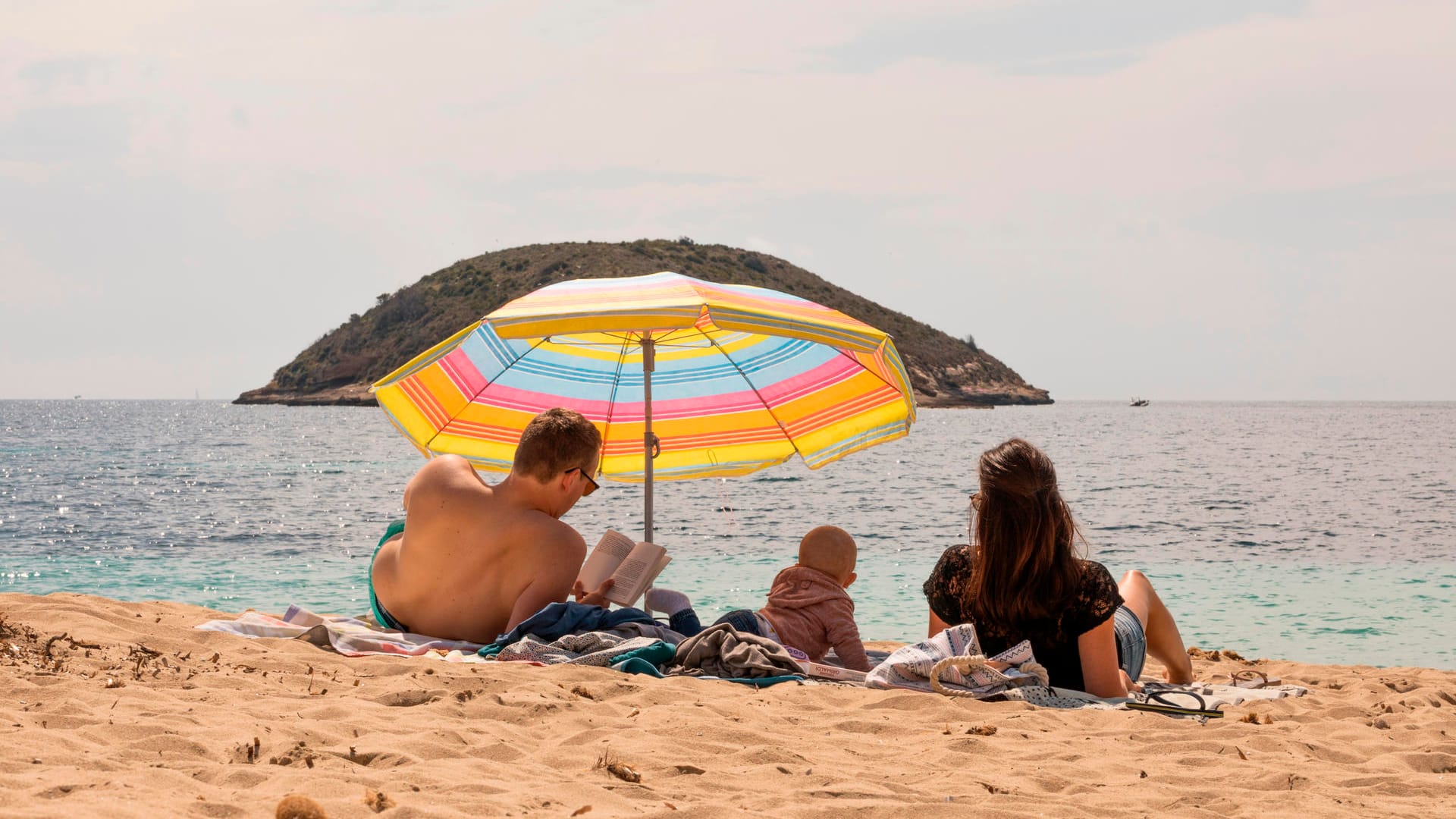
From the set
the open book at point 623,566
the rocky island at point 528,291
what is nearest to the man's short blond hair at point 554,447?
the open book at point 623,566

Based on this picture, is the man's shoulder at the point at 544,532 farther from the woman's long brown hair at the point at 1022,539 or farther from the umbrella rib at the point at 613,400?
the umbrella rib at the point at 613,400

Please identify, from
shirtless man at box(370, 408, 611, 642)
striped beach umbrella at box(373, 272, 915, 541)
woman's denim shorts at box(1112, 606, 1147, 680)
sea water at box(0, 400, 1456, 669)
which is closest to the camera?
woman's denim shorts at box(1112, 606, 1147, 680)

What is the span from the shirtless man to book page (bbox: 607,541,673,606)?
Answer: 248 millimetres

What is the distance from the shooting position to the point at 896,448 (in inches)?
1959

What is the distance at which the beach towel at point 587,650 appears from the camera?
4.38 m

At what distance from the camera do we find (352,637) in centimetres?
468

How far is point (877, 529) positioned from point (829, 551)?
13.7 metres

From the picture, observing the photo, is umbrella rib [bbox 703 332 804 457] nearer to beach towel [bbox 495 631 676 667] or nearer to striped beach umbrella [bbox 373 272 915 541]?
striped beach umbrella [bbox 373 272 915 541]

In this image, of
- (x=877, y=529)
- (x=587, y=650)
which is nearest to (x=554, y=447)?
(x=587, y=650)

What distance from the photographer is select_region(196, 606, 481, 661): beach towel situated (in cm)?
459

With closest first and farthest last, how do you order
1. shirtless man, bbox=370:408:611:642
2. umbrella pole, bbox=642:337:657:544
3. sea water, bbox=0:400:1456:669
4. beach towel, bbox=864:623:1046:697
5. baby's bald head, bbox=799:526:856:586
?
beach towel, bbox=864:623:1046:697 → shirtless man, bbox=370:408:611:642 → baby's bald head, bbox=799:526:856:586 → umbrella pole, bbox=642:337:657:544 → sea water, bbox=0:400:1456:669

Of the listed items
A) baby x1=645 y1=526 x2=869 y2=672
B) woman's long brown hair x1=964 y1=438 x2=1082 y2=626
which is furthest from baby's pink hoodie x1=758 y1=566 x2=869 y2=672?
woman's long brown hair x1=964 y1=438 x2=1082 y2=626

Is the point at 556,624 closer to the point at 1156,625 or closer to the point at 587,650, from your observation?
the point at 587,650

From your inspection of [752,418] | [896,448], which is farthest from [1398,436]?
[752,418]
